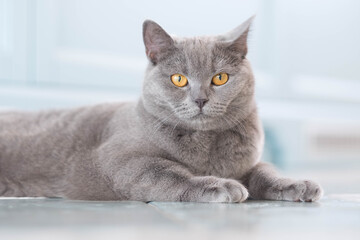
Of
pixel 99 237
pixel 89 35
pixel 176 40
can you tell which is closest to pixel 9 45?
pixel 89 35

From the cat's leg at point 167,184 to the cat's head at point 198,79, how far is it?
0.17 metres

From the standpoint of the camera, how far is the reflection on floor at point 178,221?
0.80 metres

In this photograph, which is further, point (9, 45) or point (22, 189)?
point (9, 45)

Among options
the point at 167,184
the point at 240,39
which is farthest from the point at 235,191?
the point at 240,39

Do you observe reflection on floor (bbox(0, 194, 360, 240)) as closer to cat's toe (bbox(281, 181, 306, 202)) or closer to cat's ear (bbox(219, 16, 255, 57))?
cat's toe (bbox(281, 181, 306, 202))

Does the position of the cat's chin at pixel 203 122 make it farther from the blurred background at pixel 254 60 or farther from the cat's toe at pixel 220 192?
the blurred background at pixel 254 60

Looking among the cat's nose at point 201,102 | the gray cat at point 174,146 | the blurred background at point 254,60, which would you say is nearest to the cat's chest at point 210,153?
the gray cat at point 174,146

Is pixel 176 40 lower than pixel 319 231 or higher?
higher

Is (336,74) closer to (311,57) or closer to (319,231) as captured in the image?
(311,57)

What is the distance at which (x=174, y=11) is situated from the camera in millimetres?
3188

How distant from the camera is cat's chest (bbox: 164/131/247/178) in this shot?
4.80 ft

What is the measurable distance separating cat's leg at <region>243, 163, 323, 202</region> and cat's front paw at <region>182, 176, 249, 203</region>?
Answer: 0.52 ft

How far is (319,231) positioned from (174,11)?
8.31ft

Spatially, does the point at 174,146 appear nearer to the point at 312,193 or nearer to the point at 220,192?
the point at 220,192
